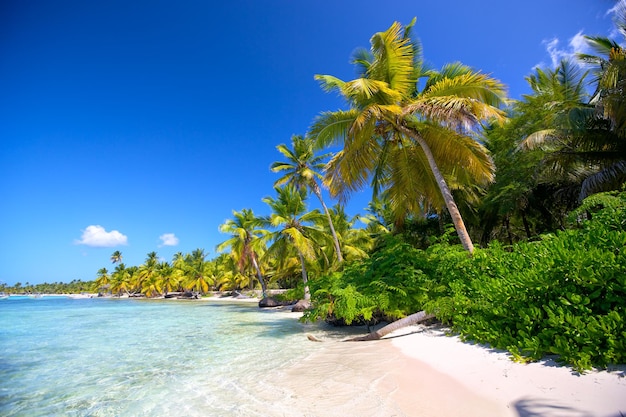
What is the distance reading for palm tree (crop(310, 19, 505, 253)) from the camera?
8.05 metres

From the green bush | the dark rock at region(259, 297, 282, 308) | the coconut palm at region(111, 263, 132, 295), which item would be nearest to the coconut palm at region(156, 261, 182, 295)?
the coconut palm at region(111, 263, 132, 295)

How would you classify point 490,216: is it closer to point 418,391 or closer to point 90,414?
point 418,391

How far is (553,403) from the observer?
2684mm

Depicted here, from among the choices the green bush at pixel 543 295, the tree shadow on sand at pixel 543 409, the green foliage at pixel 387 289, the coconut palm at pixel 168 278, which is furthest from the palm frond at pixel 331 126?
the coconut palm at pixel 168 278

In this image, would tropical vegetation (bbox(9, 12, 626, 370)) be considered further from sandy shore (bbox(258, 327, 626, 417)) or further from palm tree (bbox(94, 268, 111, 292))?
palm tree (bbox(94, 268, 111, 292))

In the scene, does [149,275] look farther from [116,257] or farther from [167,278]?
[116,257]

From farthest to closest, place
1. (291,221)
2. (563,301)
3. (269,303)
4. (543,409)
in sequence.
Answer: (269,303), (291,221), (563,301), (543,409)

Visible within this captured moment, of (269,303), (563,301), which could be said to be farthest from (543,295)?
(269,303)

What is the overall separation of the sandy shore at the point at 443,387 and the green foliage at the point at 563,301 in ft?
0.79

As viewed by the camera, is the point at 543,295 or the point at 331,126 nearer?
the point at 543,295

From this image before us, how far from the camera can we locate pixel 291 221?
21.0 metres

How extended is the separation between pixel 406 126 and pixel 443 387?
755 centimetres

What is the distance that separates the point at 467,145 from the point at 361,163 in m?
3.17

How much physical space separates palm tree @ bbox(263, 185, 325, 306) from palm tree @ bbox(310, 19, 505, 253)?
10.2m
